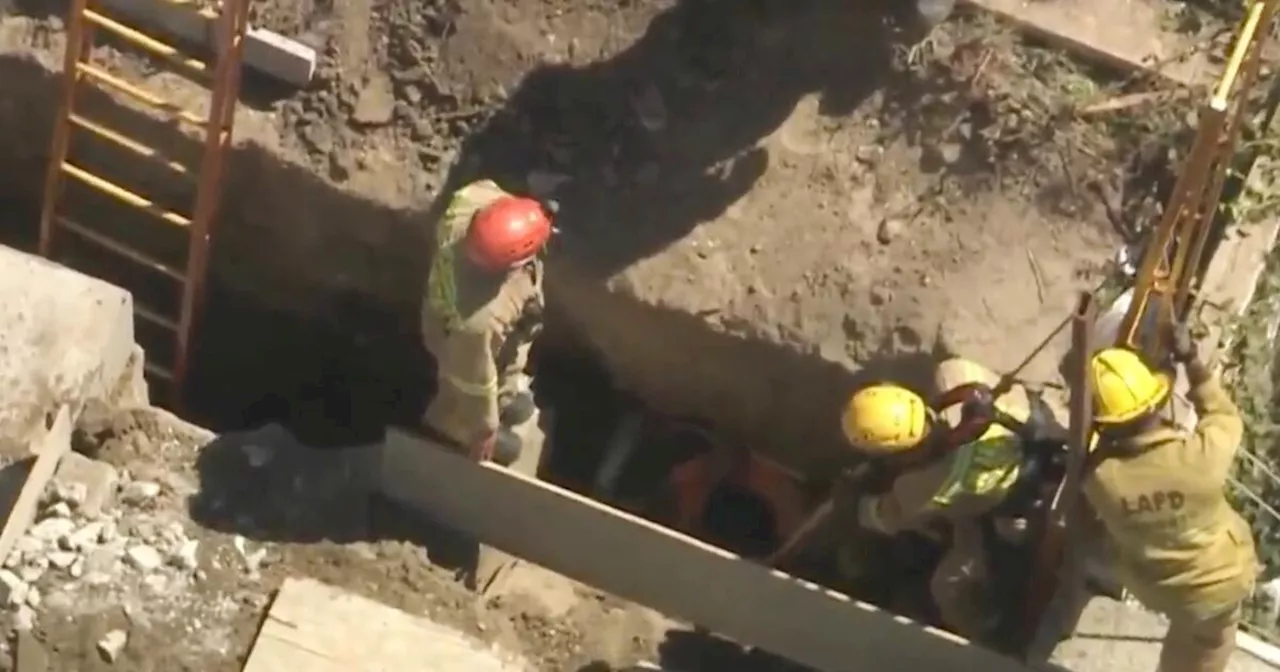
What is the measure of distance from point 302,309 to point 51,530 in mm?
1773

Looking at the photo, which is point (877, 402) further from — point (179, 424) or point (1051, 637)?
point (179, 424)

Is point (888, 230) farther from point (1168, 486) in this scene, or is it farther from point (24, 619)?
point (24, 619)

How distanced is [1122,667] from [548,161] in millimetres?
2900

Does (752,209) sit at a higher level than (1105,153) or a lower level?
lower

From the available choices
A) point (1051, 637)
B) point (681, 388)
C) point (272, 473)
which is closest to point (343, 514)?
point (272, 473)

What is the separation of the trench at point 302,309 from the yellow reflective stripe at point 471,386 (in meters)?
0.89

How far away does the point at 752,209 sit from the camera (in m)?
Result: 7.10

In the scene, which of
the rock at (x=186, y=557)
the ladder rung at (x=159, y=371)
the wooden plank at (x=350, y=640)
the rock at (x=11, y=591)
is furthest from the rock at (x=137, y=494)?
the ladder rung at (x=159, y=371)

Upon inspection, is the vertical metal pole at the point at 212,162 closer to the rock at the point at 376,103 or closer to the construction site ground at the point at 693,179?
the construction site ground at the point at 693,179

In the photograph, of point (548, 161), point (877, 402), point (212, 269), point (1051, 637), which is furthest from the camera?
point (212, 269)

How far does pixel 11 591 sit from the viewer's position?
6102 mm

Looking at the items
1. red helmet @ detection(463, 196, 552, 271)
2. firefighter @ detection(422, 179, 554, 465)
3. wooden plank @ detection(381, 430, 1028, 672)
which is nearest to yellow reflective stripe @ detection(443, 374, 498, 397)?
firefighter @ detection(422, 179, 554, 465)

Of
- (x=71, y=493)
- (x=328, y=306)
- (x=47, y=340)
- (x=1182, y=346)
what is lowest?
(x=71, y=493)

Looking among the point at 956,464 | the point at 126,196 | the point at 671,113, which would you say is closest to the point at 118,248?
the point at 126,196
